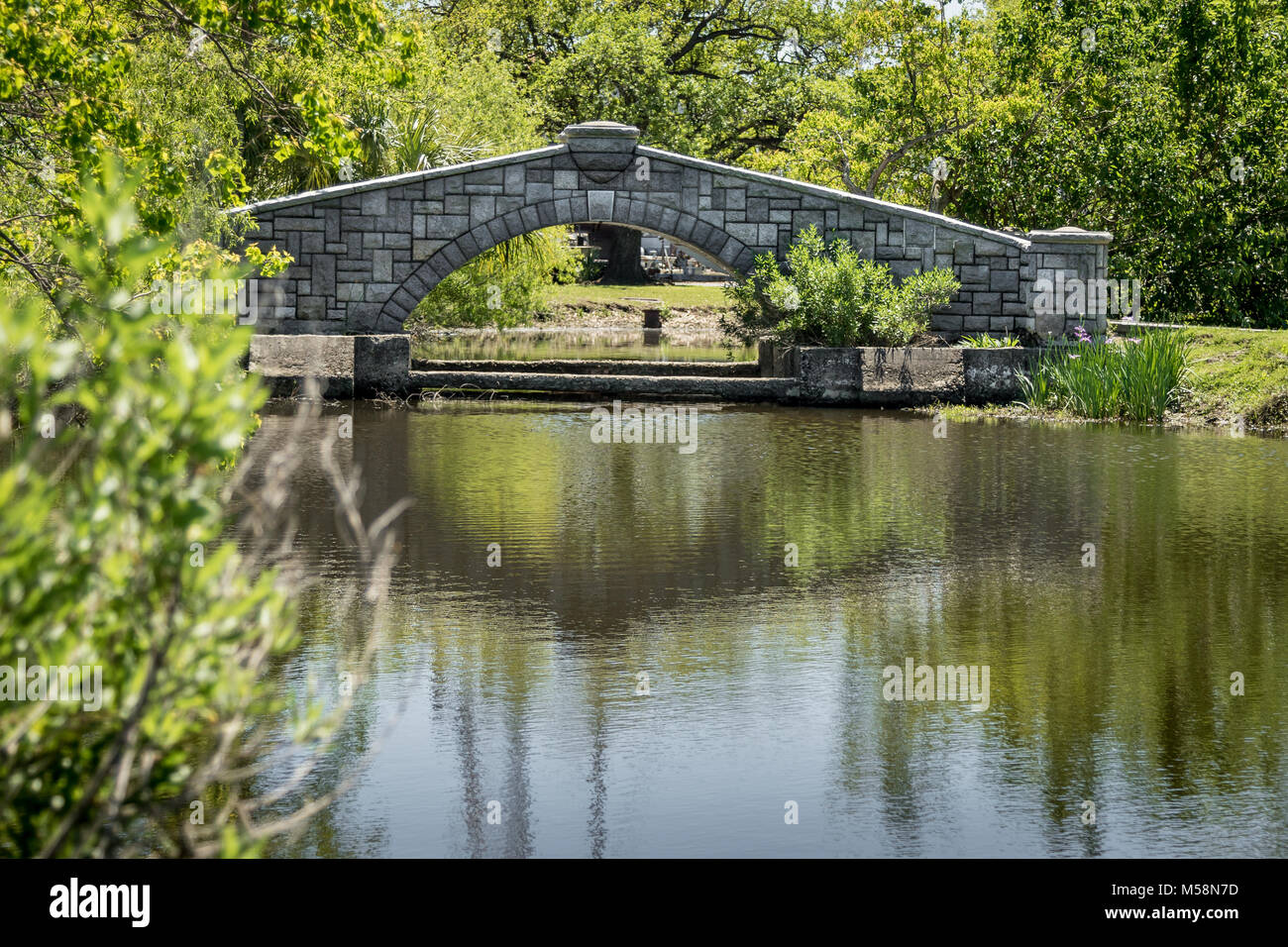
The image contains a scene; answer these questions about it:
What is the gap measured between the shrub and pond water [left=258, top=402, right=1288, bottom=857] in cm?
673

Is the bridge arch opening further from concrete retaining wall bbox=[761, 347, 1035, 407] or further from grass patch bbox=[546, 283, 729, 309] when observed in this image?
grass patch bbox=[546, 283, 729, 309]

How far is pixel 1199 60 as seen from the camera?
26234 millimetres

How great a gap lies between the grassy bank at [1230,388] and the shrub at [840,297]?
145cm

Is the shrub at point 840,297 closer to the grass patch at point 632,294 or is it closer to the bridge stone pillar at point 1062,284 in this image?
the bridge stone pillar at point 1062,284

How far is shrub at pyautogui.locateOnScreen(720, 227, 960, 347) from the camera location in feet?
67.6

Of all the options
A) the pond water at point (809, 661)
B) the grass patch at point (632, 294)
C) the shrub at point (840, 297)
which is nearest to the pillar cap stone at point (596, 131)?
the shrub at point (840, 297)

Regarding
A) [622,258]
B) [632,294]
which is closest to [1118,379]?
[632,294]

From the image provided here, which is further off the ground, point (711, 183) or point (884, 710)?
point (711, 183)

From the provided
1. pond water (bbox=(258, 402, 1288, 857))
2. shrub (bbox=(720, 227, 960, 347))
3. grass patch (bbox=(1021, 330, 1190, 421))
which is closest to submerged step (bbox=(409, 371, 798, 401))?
shrub (bbox=(720, 227, 960, 347))

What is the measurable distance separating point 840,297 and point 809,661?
1353 centimetres

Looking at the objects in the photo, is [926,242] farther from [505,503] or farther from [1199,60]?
[505,503]

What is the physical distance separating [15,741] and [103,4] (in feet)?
32.1

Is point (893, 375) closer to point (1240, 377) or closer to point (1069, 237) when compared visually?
point (1069, 237)
